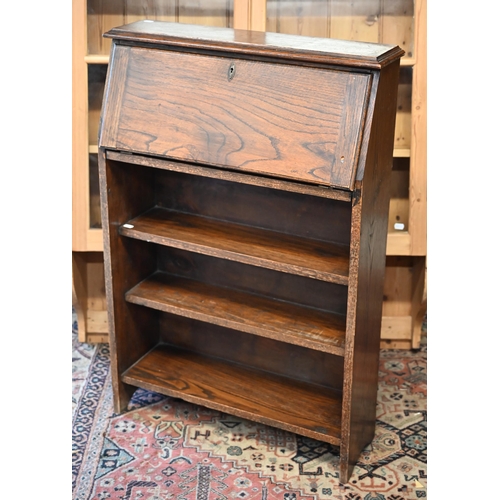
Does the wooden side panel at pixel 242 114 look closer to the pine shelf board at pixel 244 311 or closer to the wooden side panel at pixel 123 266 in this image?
the wooden side panel at pixel 123 266

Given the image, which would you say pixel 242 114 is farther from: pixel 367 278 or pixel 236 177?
pixel 367 278

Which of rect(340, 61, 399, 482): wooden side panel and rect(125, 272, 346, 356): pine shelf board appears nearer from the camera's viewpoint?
rect(340, 61, 399, 482): wooden side panel

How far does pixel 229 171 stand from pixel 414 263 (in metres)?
1.18

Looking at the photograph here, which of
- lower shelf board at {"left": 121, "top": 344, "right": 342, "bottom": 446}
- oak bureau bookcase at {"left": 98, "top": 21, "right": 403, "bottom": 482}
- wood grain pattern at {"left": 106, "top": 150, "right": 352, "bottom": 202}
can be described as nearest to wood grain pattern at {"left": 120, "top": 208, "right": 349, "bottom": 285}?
oak bureau bookcase at {"left": 98, "top": 21, "right": 403, "bottom": 482}

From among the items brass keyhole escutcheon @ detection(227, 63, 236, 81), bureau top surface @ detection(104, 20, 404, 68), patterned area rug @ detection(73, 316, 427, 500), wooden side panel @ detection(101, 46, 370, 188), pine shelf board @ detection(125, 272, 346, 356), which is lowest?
patterned area rug @ detection(73, 316, 427, 500)

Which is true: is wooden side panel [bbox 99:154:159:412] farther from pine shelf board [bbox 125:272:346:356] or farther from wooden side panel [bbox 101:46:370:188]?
wooden side panel [bbox 101:46:370:188]

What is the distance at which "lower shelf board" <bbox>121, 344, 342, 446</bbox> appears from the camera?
2.31m

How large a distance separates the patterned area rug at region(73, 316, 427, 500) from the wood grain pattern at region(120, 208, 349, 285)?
69 centimetres

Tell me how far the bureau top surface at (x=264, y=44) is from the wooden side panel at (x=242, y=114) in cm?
4

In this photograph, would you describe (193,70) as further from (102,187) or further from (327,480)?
(327,480)

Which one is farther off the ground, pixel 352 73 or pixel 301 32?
pixel 301 32
